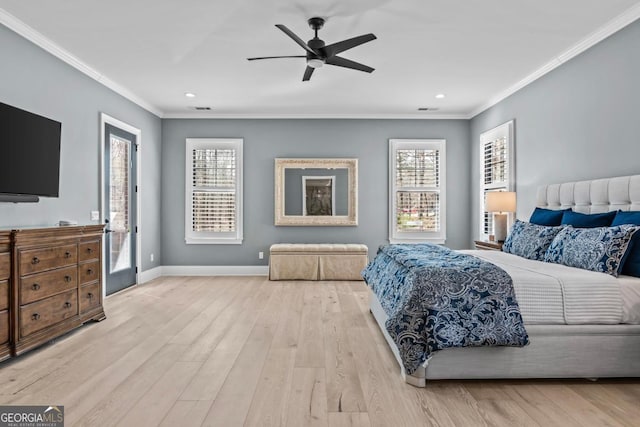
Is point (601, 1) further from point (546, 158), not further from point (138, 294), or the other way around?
point (138, 294)

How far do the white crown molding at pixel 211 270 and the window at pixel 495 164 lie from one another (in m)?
3.65

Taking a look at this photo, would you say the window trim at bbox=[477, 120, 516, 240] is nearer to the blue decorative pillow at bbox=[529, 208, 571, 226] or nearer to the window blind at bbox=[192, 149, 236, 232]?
the blue decorative pillow at bbox=[529, 208, 571, 226]

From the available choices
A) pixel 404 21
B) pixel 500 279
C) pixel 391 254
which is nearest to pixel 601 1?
pixel 404 21

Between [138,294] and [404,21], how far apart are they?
4572 mm

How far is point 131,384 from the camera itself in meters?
2.51

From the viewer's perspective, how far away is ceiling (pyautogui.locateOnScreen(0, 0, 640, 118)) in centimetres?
316

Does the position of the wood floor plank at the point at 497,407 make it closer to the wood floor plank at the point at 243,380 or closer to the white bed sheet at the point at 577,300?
the white bed sheet at the point at 577,300

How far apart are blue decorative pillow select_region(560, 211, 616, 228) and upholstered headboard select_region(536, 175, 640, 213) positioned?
13 cm

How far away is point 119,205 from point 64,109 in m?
1.58

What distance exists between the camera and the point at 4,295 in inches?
112

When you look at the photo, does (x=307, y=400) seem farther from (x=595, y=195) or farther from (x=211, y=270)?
(x=211, y=270)

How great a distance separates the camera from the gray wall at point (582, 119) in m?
3.30

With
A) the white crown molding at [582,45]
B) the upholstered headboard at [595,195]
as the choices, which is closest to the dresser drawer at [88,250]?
the upholstered headboard at [595,195]

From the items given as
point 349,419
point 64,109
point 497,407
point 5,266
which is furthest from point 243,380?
point 64,109
